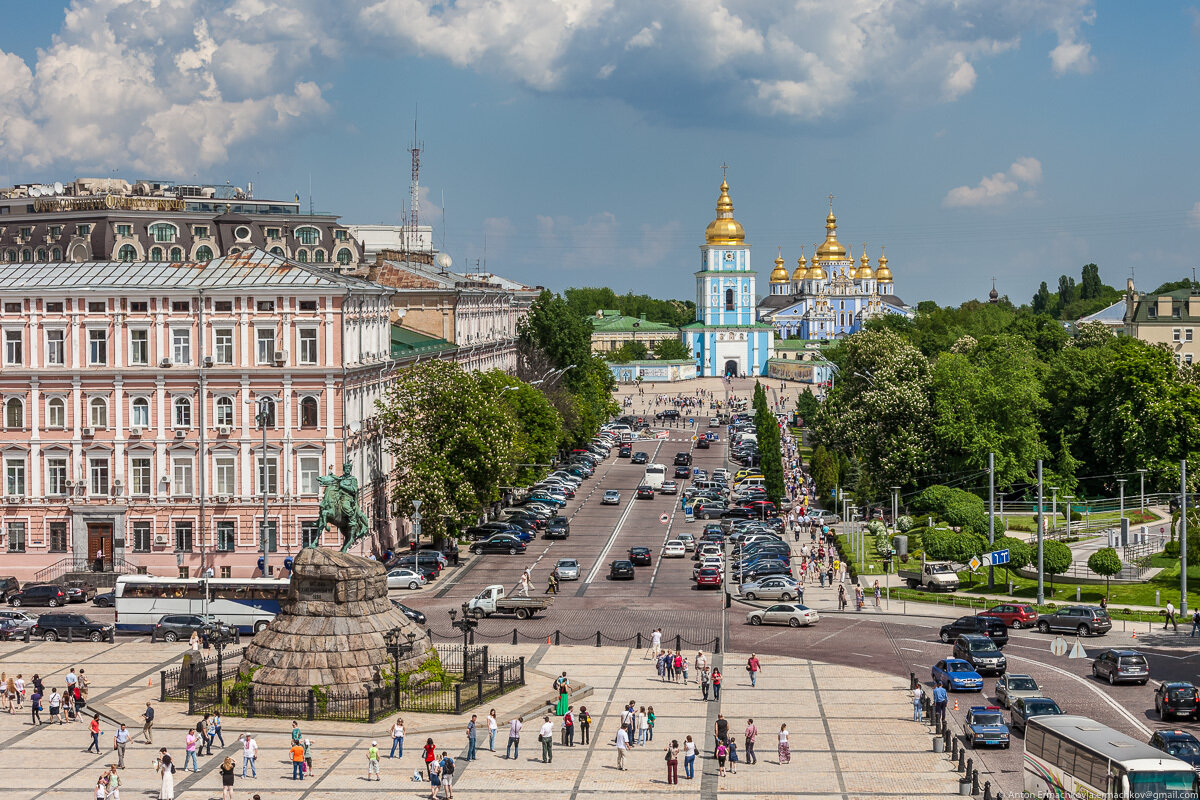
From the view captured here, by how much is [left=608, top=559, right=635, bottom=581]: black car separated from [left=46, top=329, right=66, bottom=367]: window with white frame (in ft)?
96.3

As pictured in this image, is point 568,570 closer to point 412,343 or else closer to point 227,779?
point 412,343

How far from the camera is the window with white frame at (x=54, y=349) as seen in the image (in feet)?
250

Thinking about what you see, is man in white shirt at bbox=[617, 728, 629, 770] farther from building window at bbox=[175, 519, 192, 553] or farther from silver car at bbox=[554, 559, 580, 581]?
building window at bbox=[175, 519, 192, 553]

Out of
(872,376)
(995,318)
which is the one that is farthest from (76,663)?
(995,318)

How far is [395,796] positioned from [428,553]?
39.4 m

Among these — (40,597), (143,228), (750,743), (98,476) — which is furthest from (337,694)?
(143,228)

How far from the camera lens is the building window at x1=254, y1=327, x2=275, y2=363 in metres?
75.2

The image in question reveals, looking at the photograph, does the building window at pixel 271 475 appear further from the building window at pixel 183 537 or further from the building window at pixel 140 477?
the building window at pixel 140 477

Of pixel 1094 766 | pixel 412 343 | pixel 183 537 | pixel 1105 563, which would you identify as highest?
pixel 412 343

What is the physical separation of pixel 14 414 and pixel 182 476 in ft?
30.3

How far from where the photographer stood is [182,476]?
75750 mm

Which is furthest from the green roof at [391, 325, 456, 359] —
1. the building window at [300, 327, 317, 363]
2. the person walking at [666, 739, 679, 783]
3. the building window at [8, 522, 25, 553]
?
the person walking at [666, 739, 679, 783]

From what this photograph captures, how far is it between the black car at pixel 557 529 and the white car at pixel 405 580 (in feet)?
56.1

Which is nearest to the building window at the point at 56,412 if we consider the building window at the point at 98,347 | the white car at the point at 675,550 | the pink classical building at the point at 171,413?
the pink classical building at the point at 171,413
